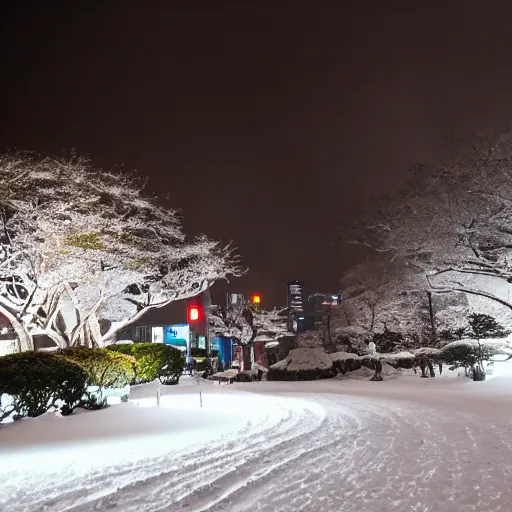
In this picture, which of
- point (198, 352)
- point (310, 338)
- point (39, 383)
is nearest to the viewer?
point (39, 383)

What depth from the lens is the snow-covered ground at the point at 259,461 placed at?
15.4ft

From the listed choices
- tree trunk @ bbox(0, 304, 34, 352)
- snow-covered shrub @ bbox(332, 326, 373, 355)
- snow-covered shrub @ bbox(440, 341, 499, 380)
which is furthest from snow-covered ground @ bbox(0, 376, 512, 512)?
snow-covered shrub @ bbox(332, 326, 373, 355)

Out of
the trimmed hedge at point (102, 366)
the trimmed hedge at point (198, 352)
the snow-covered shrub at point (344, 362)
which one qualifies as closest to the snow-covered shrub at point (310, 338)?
the trimmed hedge at point (198, 352)

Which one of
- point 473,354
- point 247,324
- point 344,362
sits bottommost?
Result: point 344,362

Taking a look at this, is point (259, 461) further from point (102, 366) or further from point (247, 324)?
point (247, 324)

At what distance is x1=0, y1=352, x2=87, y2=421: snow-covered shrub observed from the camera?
31.5ft

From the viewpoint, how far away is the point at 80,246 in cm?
1568

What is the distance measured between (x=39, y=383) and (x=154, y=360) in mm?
12928

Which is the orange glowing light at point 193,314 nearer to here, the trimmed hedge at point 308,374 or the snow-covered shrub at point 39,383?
the trimmed hedge at point 308,374

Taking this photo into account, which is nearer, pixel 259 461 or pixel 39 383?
pixel 259 461

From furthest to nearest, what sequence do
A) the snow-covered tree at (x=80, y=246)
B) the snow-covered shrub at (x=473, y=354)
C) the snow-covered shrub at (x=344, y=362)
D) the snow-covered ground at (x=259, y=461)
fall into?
the snow-covered shrub at (x=344, y=362)
the snow-covered shrub at (x=473, y=354)
the snow-covered tree at (x=80, y=246)
the snow-covered ground at (x=259, y=461)

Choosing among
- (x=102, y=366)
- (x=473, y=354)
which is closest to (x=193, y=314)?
(x=473, y=354)

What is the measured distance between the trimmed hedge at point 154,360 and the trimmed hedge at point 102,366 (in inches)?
305

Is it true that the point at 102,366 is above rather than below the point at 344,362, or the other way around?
above
